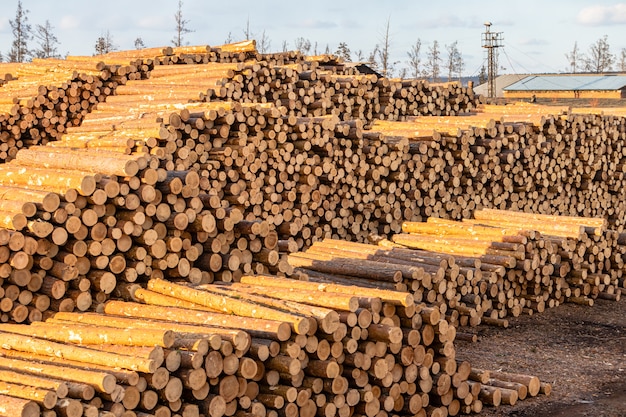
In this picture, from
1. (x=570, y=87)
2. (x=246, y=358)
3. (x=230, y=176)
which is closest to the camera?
(x=246, y=358)

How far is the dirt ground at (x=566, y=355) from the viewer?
8.70 m

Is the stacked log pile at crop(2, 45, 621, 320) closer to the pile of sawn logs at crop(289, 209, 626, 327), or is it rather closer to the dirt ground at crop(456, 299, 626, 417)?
the pile of sawn logs at crop(289, 209, 626, 327)

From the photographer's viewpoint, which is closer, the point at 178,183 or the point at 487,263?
the point at 178,183

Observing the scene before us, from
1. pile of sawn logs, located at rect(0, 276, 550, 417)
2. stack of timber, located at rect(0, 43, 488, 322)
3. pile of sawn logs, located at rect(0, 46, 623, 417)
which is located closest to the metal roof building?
pile of sawn logs, located at rect(0, 46, 623, 417)

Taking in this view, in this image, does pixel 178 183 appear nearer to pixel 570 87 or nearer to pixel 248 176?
pixel 248 176

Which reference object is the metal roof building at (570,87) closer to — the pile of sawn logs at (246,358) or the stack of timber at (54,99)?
the stack of timber at (54,99)

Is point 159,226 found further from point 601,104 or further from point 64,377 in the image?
point 601,104

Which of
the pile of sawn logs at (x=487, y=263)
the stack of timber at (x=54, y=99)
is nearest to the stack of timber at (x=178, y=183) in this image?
the stack of timber at (x=54, y=99)

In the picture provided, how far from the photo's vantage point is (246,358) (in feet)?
22.7

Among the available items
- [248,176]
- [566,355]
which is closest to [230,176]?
[248,176]

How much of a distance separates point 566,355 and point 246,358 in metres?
5.45

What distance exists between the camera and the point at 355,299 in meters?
7.59

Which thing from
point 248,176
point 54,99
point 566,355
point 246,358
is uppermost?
point 54,99

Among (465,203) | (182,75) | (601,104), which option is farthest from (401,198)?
(601,104)
